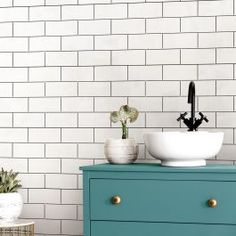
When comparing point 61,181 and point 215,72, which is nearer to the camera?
point 215,72

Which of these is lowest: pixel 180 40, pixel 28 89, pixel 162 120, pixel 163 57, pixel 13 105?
pixel 162 120

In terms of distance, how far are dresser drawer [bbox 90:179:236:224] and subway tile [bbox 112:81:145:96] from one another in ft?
2.35

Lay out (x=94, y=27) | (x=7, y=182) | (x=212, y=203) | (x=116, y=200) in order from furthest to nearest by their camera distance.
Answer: (x=94, y=27)
(x=7, y=182)
(x=116, y=200)
(x=212, y=203)

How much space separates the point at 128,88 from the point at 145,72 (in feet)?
0.47

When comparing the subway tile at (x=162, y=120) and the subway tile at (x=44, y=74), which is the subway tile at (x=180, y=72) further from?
the subway tile at (x=44, y=74)

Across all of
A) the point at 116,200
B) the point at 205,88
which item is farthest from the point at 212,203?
the point at 205,88

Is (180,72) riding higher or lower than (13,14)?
lower

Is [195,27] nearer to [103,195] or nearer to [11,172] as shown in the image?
[103,195]

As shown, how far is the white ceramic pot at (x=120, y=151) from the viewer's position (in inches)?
136

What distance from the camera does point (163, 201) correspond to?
10.5 ft

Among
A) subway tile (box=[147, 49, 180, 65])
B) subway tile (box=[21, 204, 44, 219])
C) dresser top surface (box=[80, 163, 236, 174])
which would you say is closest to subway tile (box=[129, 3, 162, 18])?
subway tile (box=[147, 49, 180, 65])

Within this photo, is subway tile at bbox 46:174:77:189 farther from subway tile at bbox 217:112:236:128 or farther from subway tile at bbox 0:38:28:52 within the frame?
subway tile at bbox 217:112:236:128

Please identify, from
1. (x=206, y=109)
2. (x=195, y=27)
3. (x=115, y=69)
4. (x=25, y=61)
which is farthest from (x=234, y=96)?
(x=25, y=61)

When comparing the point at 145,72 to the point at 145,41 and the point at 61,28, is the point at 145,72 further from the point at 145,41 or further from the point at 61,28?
the point at 61,28
